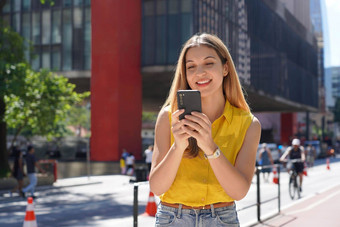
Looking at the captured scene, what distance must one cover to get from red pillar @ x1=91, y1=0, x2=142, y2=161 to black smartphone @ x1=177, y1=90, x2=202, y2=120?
1157 inches

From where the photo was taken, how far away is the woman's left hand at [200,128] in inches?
81.4

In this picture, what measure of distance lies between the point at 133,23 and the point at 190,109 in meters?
31.7

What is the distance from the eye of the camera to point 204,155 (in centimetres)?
223

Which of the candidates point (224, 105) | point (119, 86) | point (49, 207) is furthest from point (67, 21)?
point (224, 105)

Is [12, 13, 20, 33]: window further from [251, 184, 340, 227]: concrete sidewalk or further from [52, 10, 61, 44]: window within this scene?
[251, 184, 340, 227]: concrete sidewalk

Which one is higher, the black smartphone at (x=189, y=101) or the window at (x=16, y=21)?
the window at (x=16, y=21)

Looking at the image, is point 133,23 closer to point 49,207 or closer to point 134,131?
point 134,131

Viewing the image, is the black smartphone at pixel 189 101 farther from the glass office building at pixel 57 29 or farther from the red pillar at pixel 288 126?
the red pillar at pixel 288 126

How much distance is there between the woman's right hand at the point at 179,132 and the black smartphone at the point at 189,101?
24mm

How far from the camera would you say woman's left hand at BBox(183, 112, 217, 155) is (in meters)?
2.07

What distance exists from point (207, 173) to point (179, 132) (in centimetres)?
34

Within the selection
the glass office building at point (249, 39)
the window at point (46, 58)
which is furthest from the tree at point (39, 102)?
the window at point (46, 58)

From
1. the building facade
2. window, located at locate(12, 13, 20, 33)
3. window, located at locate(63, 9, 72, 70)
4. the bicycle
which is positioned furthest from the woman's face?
window, located at locate(12, 13, 20, 33)

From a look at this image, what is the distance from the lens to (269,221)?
32.9ft
